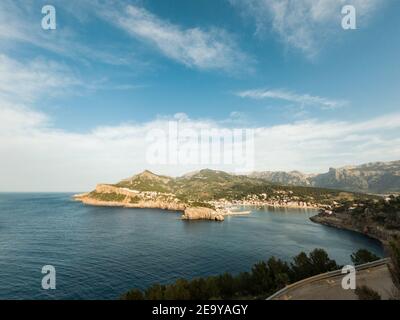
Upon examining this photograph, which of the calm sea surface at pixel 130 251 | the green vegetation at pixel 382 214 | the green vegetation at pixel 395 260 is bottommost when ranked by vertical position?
the calm sea surface at pixel 130 251

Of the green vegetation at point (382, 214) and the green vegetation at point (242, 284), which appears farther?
the green vegetation at point (382, 214)

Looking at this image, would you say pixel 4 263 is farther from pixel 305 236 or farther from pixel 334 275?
pixel 305 236

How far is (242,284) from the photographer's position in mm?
34719

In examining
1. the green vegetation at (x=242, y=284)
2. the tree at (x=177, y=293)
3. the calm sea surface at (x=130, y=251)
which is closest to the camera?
the tree at (x=177, y=293)

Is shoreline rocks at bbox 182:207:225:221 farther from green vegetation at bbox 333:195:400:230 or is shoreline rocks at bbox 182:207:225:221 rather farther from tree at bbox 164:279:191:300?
tree at bbox 164:279:191:300

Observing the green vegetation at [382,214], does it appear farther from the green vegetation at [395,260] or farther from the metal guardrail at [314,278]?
the green vegetation at [395,260]

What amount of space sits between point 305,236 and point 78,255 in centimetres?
7890

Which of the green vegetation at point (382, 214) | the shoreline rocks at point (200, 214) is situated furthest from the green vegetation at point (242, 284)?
the shoreline rocks at point (200, 214)

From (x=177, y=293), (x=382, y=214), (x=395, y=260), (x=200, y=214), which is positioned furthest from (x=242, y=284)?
(x=200, y=214)

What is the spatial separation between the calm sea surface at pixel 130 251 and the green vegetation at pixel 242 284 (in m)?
18.0

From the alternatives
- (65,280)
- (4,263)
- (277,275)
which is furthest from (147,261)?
(277,275)

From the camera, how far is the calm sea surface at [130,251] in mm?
47844

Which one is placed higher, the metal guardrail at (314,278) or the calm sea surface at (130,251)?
the metal guardrail at (314,278)

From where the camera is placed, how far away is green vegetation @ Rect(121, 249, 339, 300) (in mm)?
28725
